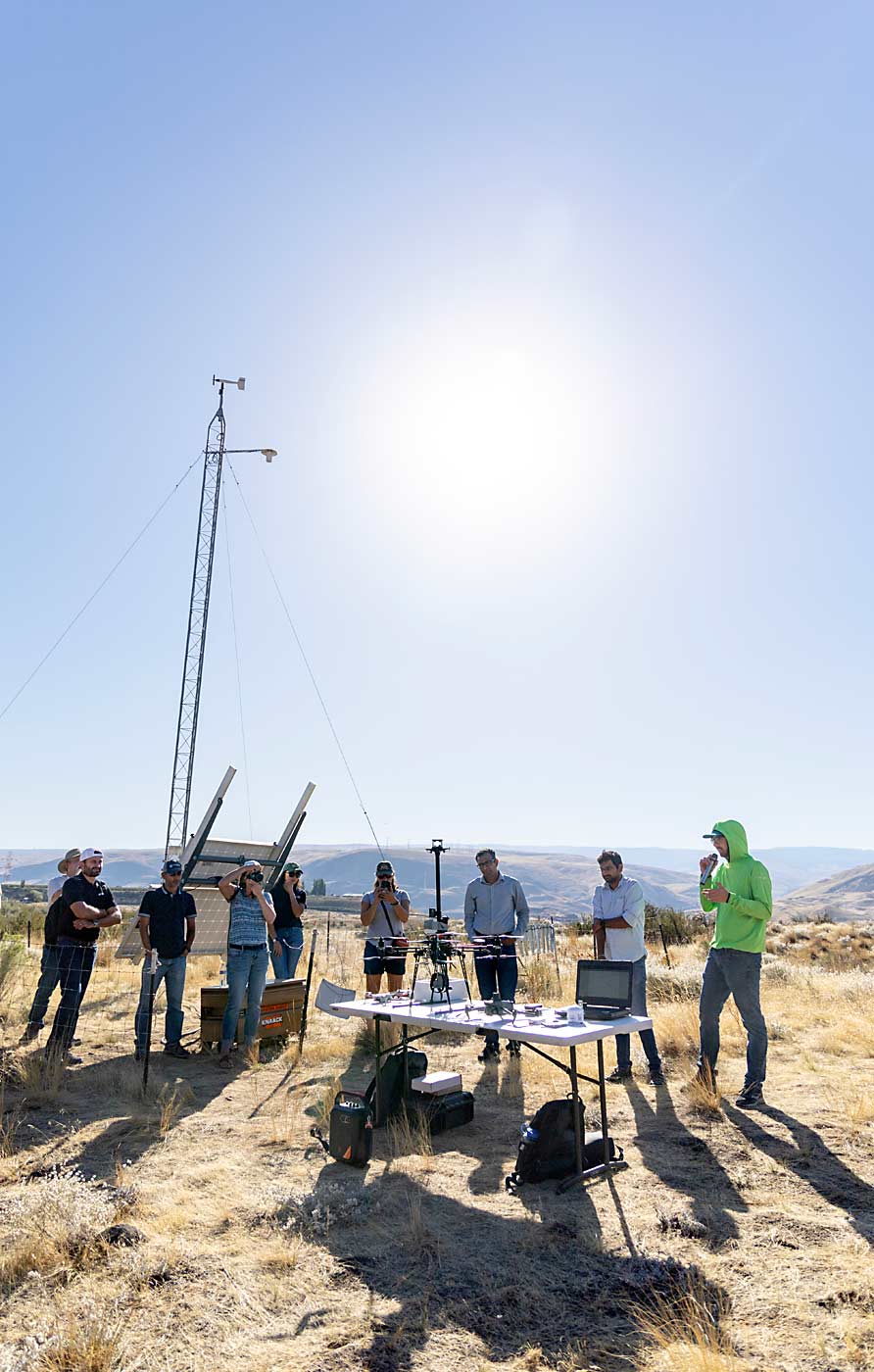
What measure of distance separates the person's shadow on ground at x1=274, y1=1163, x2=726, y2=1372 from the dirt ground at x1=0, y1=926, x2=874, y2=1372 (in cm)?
1

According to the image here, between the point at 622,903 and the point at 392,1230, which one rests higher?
the point at 622,903

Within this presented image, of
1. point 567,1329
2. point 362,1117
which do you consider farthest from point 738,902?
point 567,1329

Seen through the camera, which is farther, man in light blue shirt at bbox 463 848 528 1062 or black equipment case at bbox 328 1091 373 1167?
man in light blue shirt at bbox 463 848 528 1062

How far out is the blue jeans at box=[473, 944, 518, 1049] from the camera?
7.57 m

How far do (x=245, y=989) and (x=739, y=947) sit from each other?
4772 millimetres

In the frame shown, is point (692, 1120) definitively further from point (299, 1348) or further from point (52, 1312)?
point (52, 1312)

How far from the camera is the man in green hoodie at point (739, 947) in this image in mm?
6750

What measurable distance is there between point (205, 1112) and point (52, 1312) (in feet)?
10.6

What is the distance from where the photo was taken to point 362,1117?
5.79 meters

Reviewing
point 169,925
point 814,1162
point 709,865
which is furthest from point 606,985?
point 169,925

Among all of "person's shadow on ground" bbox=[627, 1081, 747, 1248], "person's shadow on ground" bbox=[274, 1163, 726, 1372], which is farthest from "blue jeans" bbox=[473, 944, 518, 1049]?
"person's shadow on ground" bbox=[274, 1163, 726, 1372]

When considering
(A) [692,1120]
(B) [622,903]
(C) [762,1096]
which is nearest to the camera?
(A) [692,1120]

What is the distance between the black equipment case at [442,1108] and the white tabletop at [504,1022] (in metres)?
0.79

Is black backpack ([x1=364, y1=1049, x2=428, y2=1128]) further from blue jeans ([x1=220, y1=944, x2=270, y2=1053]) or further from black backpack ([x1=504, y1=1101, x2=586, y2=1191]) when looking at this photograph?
blue jeans ([x1=220, y1=944, x2=270, y2=1053])
